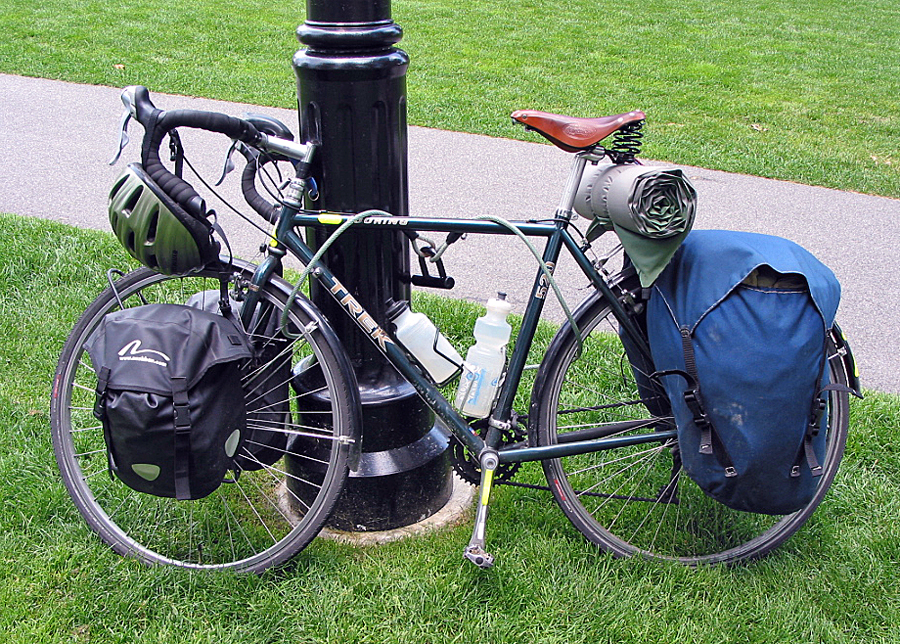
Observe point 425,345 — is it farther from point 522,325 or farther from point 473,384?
point 522,325

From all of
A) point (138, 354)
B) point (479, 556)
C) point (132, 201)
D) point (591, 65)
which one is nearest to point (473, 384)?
point (479, 556)

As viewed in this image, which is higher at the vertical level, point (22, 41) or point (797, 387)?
point (797, 387)

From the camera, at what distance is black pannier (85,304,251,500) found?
2.43 meters

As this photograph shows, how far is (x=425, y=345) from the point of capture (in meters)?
2.82

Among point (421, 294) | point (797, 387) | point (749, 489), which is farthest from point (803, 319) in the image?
point (421, 294)

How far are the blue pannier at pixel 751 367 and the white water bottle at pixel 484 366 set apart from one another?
1.61 ft

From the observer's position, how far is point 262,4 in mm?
12523

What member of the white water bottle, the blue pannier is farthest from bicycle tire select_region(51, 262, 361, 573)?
the blue pannier

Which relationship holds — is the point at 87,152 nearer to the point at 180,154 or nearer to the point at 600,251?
the point at 600,251

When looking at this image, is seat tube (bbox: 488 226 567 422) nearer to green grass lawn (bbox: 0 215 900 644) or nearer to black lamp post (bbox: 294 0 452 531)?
black lamp post (bbox: 294 0 452 531)

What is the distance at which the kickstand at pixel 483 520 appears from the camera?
2643 millimetres

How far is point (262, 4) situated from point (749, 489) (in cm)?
1178

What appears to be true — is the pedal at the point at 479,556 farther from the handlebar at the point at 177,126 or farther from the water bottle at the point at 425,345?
the handlebar at the point at 177,126

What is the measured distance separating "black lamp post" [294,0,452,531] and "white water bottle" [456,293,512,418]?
0.27 meters
